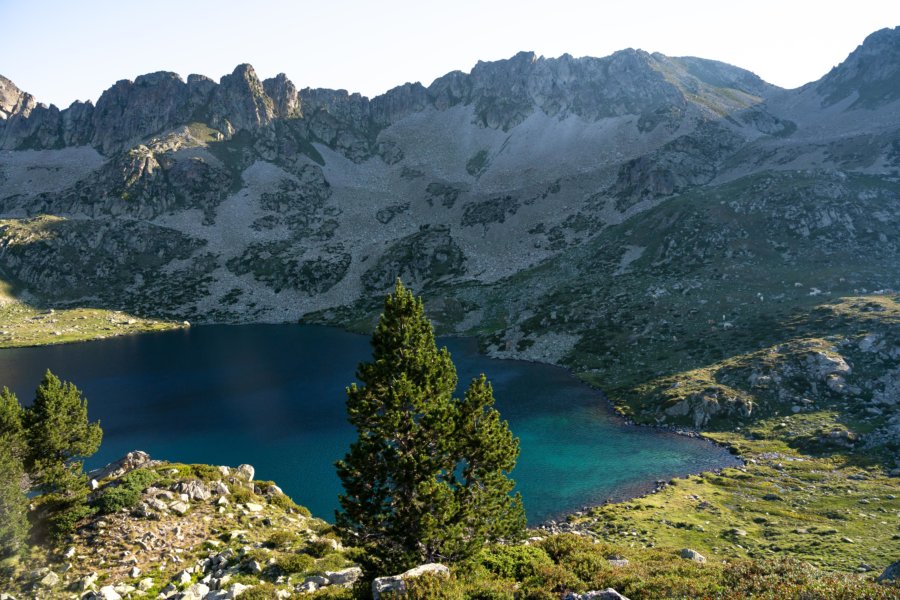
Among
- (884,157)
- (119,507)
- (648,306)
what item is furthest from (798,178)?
(119,507)

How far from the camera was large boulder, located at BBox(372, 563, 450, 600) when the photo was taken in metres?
17.6

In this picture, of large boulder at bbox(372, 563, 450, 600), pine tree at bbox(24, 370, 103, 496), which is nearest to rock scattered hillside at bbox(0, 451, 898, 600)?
large boulder at bbox(372, 563, 450, 600)

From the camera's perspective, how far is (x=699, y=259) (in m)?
124

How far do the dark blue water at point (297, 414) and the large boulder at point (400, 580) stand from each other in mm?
32650

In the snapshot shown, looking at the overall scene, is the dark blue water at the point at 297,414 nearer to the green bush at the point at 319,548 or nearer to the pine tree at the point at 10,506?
the green bush at the point at 319,548

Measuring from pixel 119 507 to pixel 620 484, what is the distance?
1888 inches

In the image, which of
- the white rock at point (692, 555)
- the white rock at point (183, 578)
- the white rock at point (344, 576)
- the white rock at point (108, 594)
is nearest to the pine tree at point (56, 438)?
the white rock at point (108, 594)

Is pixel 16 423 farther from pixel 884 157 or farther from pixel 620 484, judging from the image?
pixel 884 157

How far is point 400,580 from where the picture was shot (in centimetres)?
1797

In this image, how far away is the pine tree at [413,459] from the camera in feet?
72.1

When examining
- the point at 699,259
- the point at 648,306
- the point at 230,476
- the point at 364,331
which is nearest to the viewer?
the point at 230,476

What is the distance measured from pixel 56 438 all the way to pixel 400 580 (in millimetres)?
31781

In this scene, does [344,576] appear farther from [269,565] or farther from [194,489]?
[194,489]

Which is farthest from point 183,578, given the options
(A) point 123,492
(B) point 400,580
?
(B) point 400,580
